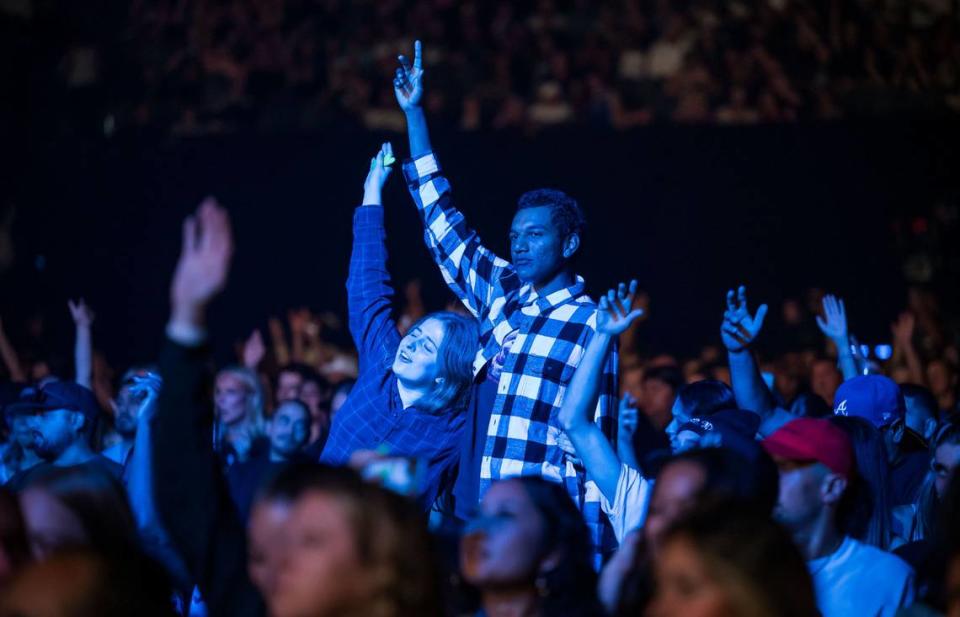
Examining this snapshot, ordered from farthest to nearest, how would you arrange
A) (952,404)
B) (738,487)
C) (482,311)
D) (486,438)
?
(952,404), (482,311), (486,438), (738,487)

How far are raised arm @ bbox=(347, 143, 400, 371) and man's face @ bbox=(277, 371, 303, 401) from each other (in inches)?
93.6

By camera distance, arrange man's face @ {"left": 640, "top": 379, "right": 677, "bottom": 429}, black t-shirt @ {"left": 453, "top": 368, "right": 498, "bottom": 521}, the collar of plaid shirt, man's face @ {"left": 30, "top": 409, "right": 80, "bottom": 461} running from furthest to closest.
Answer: man's face @ {"left": 640, "top": 379, "right": 677, "bottom": 429} → man's face @ {"left": 30, "top": 409, "right": 80, "bottom": 461} → the collar of plaid shirt → black t-shirt @ {"left": 453, "top": 368, "right": 498, "bottom": 521}

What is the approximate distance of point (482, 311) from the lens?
5.13 m

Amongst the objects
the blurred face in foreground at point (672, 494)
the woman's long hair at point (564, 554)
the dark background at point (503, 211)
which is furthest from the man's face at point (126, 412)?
the dark background at point (503, 211)

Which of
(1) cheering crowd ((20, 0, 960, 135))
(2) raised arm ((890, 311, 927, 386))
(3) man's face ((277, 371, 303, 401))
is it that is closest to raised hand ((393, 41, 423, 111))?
(3) man's face ((277, 371, 303, 401))

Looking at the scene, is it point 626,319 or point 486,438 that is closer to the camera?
point 626,319

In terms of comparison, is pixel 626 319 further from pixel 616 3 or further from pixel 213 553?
pixel 616 3

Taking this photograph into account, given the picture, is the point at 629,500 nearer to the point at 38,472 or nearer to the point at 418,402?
the point at 418,402

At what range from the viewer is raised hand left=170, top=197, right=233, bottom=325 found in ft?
8.80

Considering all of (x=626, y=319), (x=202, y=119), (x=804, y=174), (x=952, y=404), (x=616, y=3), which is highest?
(x=616, y=3)

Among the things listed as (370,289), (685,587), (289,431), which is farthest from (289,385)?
(685,587)

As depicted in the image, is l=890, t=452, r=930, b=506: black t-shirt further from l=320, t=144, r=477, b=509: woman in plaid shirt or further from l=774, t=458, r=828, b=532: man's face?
l=320, t=144, r=477, b=509: woman in plaid shirt

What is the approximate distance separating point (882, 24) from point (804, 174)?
184 cm

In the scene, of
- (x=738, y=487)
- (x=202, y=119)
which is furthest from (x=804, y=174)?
(x=738, y=487)
